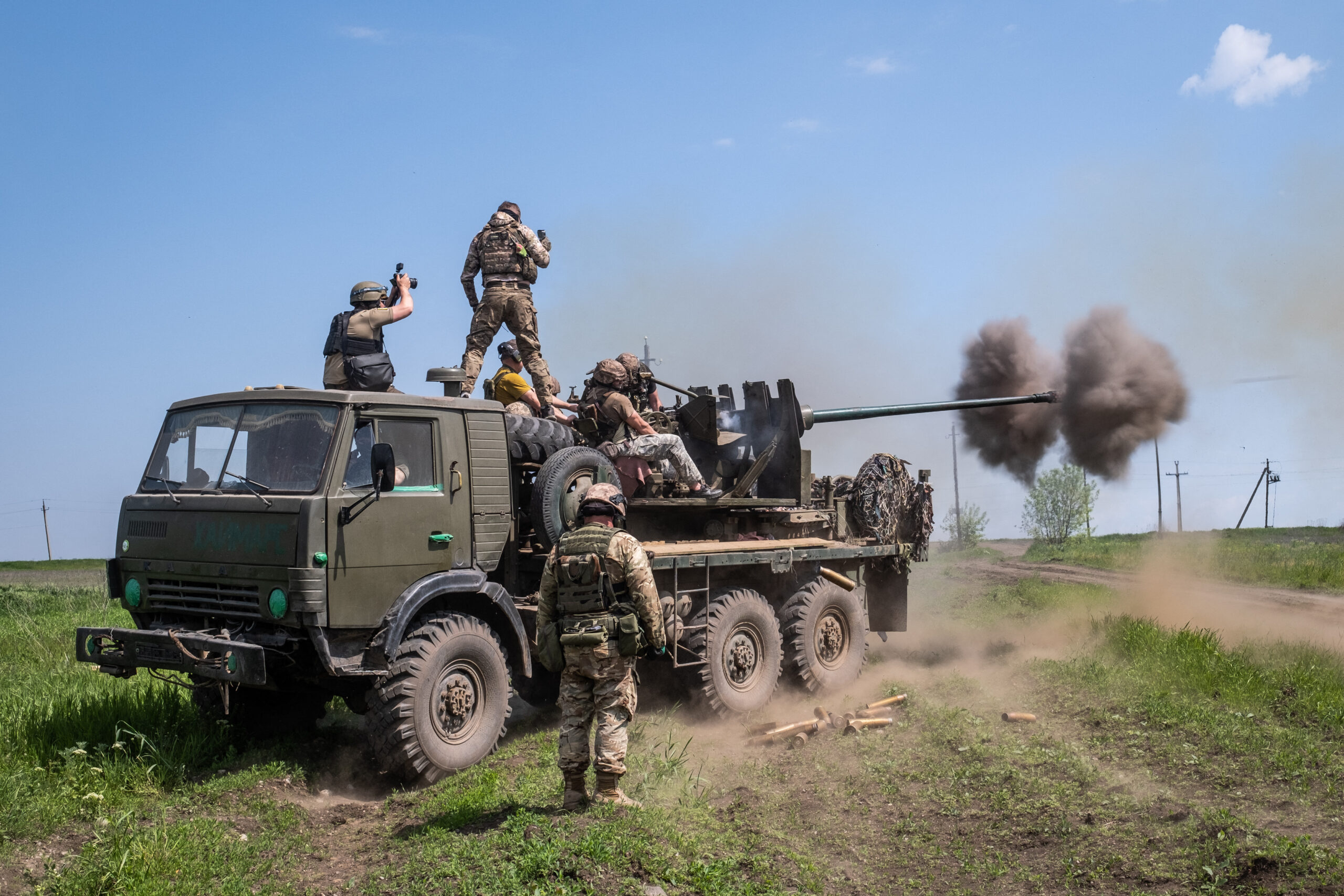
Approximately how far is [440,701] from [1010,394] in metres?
10.7

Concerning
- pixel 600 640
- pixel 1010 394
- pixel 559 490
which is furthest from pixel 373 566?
pixel 1010 394

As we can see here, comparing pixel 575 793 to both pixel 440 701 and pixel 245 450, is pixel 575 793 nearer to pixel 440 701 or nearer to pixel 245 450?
pixel 440 701

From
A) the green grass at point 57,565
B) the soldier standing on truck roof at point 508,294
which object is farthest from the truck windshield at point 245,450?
the green grass at point 57,565

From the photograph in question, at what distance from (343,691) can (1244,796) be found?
236 inches

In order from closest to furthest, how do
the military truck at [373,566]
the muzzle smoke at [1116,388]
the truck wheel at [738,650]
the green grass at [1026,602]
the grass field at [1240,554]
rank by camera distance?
the military truck at [373,566] < the truck wheel at [738,650] < the muzzle smoke at [1116,388] < the green grass at [1026,602] < the grass field at [1240,554]

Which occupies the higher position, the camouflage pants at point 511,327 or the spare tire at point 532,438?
the camouflage pants at point 511,327

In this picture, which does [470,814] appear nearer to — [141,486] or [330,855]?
[330,855]

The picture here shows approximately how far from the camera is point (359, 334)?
8.50 meters

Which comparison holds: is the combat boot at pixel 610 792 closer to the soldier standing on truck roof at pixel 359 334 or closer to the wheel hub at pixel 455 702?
the wheel hub at pixel 455 702

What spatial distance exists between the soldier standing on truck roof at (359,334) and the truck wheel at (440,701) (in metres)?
2.05

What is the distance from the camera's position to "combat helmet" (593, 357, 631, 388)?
9.94 metres

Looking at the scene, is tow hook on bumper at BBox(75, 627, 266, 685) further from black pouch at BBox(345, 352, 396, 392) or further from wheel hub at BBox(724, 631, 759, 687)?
wheel hub at BBox(724, 631, 759, 687)

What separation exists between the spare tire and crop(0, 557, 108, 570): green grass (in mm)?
34550

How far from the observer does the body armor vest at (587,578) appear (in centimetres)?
641
